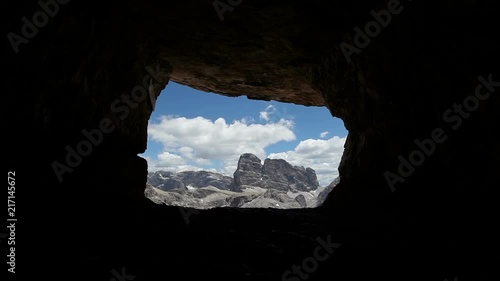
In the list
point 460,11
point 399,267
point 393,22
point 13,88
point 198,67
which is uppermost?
point 198,67

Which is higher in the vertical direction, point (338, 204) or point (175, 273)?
point (338, 204)

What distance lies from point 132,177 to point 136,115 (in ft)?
9.07

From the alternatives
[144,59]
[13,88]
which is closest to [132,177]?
[144,59]

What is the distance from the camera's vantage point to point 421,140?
795cm

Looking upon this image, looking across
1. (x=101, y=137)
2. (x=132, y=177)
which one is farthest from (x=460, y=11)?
(x=132, y=177)

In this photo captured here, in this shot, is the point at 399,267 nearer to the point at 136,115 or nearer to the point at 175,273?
the point at 175,273

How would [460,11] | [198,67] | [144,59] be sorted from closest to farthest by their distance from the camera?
1. [460,11]
2. [144,59]
3. [198,67]

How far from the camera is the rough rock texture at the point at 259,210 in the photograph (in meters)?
5.35

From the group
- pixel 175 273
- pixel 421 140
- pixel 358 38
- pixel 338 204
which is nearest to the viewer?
pixel 175 273

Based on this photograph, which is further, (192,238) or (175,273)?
(192,238)

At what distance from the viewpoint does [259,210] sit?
1241cm

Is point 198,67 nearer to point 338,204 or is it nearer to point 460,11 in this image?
point 338,204

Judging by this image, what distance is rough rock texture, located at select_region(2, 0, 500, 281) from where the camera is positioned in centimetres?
535

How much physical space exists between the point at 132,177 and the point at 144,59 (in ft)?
14.3
